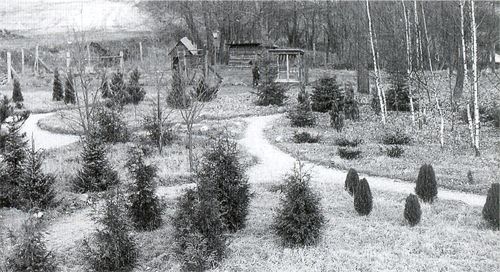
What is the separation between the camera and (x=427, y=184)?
49.8ft

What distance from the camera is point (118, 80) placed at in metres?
32.5

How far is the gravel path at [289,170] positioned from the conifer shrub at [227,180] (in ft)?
6.79

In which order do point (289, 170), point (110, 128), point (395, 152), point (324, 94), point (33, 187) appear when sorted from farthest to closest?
point (324, 94) → point (110, 128) → point (395, 152) → point (289, 170) → point (33, 187)

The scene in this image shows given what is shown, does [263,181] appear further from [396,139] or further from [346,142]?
[396,139]

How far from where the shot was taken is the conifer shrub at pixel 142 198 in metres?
13.2

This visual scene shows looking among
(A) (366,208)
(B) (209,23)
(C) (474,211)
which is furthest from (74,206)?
(B) (209,23)

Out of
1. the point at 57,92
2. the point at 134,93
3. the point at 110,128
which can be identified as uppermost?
the point at 57,92

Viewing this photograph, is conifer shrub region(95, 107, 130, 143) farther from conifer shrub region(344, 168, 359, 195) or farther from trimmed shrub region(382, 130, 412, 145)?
trimmed shrub region(382, 130, 412, 145)

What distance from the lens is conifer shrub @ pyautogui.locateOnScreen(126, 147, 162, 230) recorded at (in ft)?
43.3

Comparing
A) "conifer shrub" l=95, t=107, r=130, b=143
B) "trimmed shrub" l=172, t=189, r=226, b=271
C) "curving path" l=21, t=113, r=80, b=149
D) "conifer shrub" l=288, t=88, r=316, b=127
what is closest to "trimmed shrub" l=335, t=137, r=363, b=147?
"conifer shrub" l=288, t=88, r=316, b=127

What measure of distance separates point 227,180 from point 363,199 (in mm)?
3882

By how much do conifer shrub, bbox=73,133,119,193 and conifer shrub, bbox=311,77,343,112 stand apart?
14.9 m

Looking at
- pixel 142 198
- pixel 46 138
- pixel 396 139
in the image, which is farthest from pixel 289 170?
pixel 46 138

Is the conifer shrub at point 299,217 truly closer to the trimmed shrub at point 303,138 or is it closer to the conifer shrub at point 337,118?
the trimmed shrub at point 303,138
